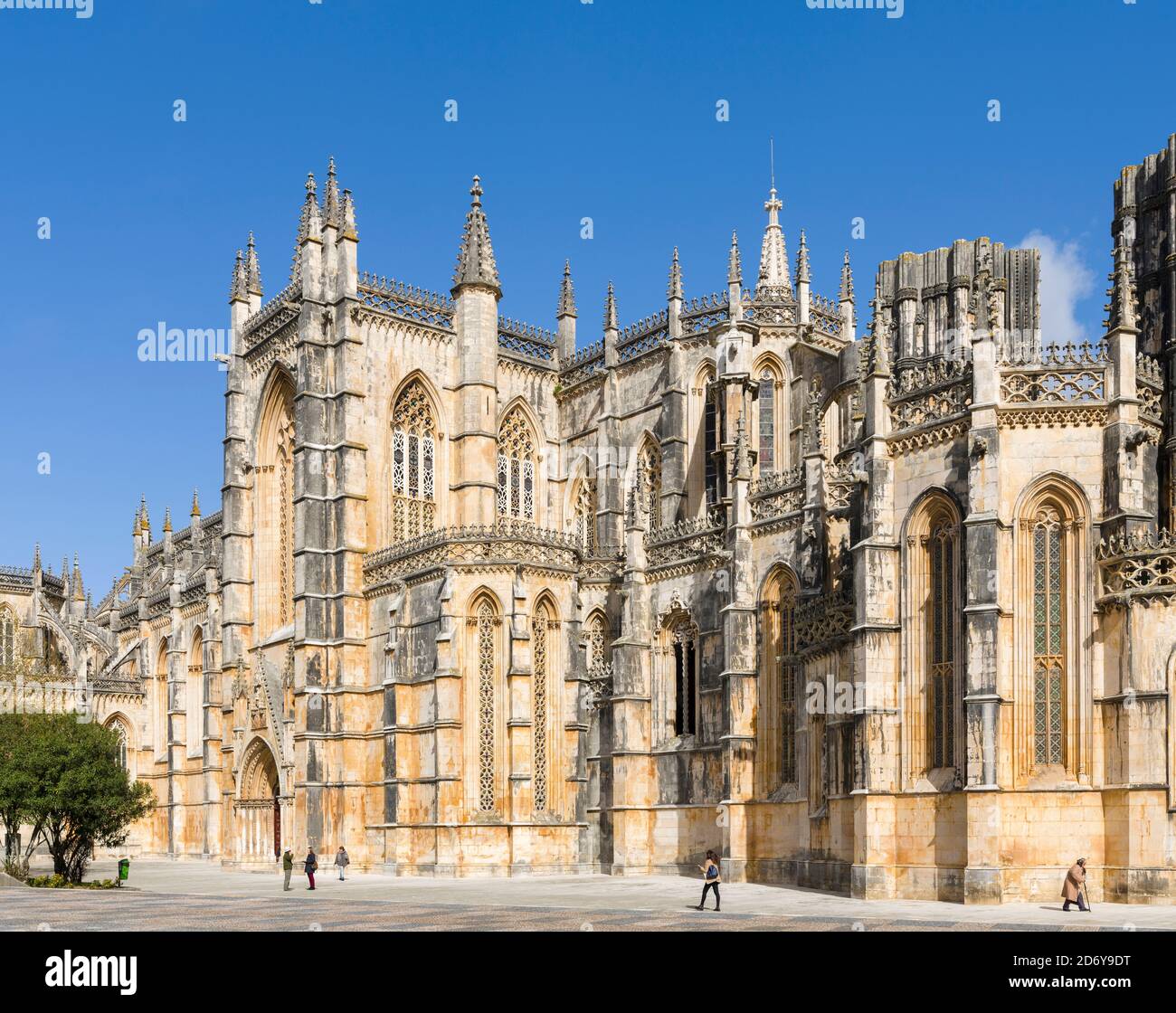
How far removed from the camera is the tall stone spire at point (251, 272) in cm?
5744

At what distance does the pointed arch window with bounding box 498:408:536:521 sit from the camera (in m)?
55.3

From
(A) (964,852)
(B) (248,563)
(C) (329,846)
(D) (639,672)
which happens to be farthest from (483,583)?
(A) (964,852)

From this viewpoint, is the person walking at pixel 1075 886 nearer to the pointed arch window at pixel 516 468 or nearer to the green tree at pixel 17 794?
the green tree at pixel 17 794

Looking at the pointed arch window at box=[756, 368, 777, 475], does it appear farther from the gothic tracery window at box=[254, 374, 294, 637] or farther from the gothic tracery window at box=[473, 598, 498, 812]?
the gothic tracery window at box=[254, 374, 294, 637]

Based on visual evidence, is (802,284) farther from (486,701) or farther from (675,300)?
(486,701)

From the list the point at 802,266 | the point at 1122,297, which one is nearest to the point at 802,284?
the point at 802,266

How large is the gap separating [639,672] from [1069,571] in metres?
18.4

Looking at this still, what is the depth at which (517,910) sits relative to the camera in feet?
92.7

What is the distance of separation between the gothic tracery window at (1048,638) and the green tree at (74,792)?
89.1ft

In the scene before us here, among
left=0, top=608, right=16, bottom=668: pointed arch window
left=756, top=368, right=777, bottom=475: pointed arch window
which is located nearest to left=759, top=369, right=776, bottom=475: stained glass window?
left=756, top=368, right=777, bottom=475: pointed arch window

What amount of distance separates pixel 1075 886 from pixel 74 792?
1124 inches

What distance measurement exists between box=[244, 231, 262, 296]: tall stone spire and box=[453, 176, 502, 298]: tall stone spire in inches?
373

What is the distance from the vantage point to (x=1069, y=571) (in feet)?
93.0
